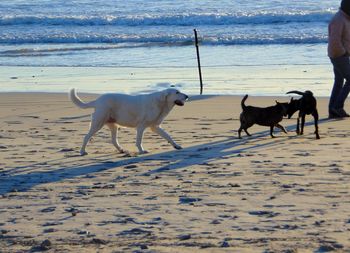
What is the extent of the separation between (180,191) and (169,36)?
20969 mm

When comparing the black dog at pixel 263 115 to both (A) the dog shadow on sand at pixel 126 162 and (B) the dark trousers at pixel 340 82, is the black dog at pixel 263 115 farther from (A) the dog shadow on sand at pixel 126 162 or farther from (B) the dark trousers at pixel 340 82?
(B) the dark trousers at pixel 340 82

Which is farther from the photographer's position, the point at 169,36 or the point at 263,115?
the point at 169,36

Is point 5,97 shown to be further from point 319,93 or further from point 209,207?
point 209,207

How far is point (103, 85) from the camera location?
16.6 m

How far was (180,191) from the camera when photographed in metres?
7.50

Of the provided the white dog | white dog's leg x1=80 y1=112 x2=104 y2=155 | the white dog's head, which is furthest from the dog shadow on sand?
the white dog's head

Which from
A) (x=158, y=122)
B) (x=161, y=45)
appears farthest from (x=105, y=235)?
(x=161, y=45)

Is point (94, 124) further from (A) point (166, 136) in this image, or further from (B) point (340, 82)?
(B) point (340, 82)

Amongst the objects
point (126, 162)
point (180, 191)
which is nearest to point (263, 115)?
point (126, 162)

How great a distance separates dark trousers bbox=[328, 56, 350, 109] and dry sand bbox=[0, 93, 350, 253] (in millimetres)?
291

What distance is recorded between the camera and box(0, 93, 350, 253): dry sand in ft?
19.6

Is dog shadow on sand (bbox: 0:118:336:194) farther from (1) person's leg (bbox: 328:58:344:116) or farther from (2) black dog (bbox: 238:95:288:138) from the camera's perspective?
(1) person's leg (bbox: 328:58:344:116)

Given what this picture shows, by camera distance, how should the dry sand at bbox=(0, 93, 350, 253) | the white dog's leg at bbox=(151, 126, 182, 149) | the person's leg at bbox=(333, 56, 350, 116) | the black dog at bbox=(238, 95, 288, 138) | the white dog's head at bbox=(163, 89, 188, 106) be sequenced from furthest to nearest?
the person's leg at bbox=(333, 56, 350, 116)
the black dog at bbox=(238, 95, 288, 138)
the white dog's leg at bbox=(151, 126, 182, 149)
the white dog's head at bbox=(163, 89, 188, 106)
the dry sand at bbox=(0, 93, 350, 253)

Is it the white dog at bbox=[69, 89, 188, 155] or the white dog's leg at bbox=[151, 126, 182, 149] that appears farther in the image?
the white dog's leg at bbox=[151, 126, 182, 149]
